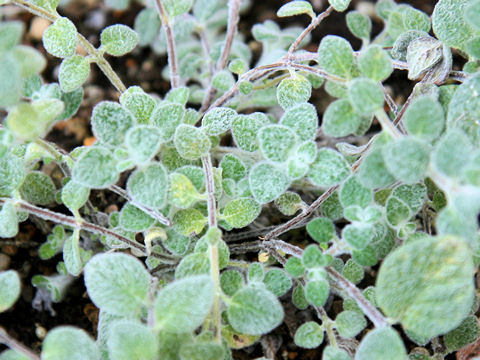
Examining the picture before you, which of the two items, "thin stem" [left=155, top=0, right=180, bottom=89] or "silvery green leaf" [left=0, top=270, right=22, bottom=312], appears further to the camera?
"thin stem" [left=155, top=0, right=180, bottom=89]

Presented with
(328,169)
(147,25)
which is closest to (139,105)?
(328,169)

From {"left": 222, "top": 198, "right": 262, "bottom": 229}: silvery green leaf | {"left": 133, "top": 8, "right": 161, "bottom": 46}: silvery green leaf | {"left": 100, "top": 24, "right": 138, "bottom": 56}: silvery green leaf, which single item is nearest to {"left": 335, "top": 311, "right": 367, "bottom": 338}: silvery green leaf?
{"left": 222, "top": 198, "right": 262, "bottom": 229}: silvery green leaf

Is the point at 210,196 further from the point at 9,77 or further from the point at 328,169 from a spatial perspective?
the point at 9,77

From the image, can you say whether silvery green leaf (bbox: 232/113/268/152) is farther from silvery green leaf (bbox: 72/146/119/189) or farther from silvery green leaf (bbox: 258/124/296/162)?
silvery green leaf (bbox: 72/146/119/189)

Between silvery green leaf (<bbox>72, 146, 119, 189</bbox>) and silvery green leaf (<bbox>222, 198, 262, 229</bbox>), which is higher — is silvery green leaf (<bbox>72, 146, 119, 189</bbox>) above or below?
above

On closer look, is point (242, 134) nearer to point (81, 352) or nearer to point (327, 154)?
point (327, 154)

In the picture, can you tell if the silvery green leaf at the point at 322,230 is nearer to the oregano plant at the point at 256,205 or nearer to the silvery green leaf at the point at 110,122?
the oregano plant at the point at 256,205

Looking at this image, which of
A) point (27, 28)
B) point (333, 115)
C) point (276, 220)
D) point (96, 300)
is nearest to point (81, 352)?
point (96, 300)
